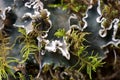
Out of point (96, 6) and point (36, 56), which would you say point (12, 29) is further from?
point (96, 6)

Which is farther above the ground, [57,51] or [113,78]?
[57,51]

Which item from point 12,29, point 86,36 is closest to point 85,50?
point 86,36

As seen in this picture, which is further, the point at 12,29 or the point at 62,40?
the point at 12,29

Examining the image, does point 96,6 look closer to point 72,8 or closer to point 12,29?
point 72,8

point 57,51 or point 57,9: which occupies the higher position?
point 57,9

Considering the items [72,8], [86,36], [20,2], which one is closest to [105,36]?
[86,36]

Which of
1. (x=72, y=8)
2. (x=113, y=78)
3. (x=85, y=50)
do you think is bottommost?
(x=113, y=78)

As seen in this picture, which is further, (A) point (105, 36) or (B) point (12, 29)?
(B) point (12, 29)
